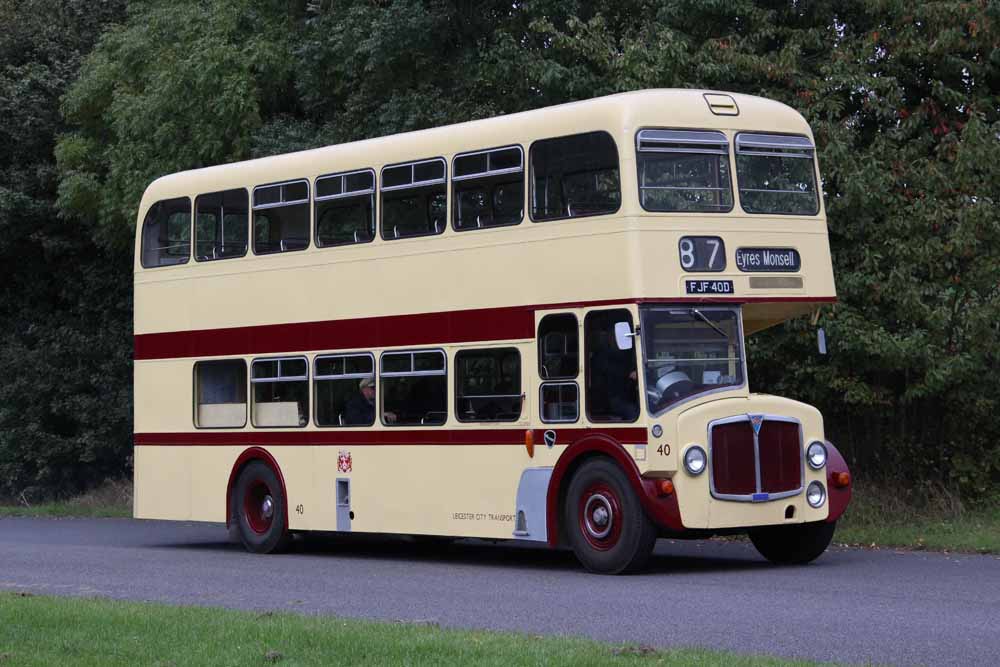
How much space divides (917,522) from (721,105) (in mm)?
6132

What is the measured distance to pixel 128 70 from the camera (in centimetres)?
3138

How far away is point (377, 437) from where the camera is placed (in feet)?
62.3

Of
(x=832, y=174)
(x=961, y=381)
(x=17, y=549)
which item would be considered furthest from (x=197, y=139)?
(x=961, y=381)

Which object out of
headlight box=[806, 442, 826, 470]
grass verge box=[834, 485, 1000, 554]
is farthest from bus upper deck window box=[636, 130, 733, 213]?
grass verge box=[834, 485, 1000, 554]

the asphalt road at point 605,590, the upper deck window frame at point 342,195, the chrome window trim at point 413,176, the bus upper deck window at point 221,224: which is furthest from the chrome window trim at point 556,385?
the bus upper deck window at point 221,224

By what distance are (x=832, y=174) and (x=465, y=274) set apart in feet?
17.8

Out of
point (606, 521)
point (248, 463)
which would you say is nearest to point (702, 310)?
point (606, 521)

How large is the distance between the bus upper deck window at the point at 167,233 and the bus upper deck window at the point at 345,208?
8.19 ft

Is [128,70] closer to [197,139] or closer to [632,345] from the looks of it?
[197,139]

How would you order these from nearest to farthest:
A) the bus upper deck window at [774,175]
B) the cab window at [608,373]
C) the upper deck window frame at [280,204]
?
the cab window at [608,373]
the bus upper deck window at [774,175]
the upper deck window frame at [280,204]

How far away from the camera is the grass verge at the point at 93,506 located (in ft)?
104

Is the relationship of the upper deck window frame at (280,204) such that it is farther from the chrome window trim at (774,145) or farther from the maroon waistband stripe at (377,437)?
the chrome window trim at (774,145)

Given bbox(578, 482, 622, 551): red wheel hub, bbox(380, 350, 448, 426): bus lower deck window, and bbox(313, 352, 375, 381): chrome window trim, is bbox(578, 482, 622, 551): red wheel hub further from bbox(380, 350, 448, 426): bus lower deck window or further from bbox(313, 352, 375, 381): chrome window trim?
bbox(313, 352, 375, 381): chrome window trim

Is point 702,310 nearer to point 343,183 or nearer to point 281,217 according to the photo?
point 343,183
